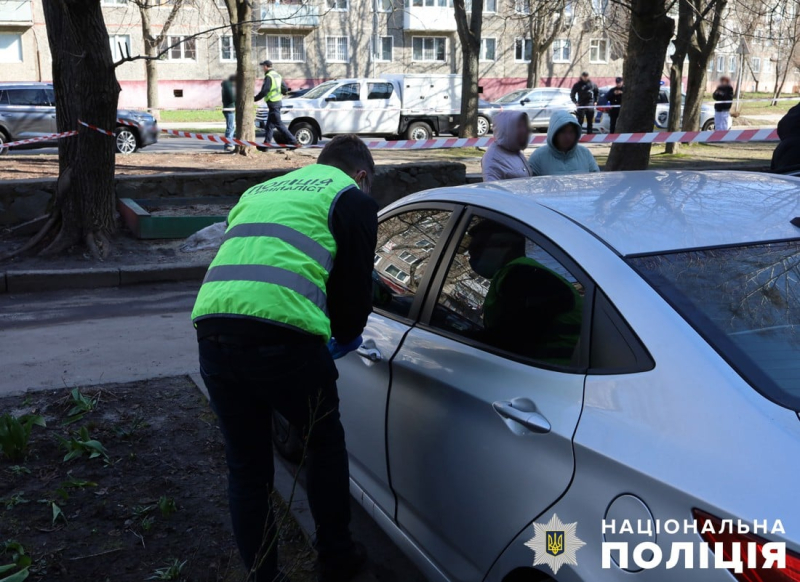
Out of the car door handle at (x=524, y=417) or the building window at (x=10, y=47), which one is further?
the building window at (x=10, y=47)

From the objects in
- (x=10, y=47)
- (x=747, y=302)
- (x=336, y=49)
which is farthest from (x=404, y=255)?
(x=10, y=47)

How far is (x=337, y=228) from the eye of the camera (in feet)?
9.52

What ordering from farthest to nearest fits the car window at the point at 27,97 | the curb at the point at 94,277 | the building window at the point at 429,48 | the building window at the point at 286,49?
the building window at the point at 429,48, the building window at the point at 286,49, the car window at the point at 27,97, the curb at the point at 94,277

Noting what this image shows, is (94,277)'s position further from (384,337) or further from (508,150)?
(384,337)

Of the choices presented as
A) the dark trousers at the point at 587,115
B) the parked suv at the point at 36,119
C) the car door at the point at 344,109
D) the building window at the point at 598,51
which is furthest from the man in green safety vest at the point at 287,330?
the building window at the point at 598,51

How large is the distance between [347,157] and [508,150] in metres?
2.88

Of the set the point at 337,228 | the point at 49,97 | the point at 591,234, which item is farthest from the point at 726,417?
the point at 49,97

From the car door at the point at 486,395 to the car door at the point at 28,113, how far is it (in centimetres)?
1930

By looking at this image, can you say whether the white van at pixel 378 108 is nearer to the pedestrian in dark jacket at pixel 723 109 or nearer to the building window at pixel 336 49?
the pedestrian in dark jacket at pixel 723 109

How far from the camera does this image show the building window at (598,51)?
4916 centimetres

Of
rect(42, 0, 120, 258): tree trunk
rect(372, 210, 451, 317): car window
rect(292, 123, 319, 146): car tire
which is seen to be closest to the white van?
rect(292, 123, 319, 146): car tire

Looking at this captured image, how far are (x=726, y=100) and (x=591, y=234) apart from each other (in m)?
23.7

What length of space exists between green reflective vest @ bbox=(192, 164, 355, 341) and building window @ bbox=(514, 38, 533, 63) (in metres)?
47.2

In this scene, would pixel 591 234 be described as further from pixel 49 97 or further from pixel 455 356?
pixel 49 97
